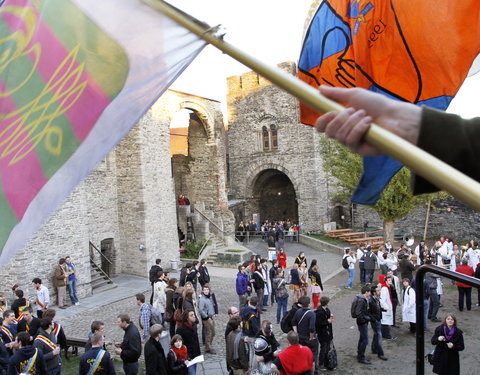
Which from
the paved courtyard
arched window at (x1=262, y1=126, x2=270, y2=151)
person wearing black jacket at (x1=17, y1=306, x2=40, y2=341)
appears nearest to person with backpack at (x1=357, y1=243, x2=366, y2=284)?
the paved courtyard

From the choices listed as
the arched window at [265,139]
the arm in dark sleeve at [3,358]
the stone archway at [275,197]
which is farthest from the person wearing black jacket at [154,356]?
the stone archway at [275,197]

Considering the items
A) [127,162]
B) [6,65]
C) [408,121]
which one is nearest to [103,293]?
[127,162]

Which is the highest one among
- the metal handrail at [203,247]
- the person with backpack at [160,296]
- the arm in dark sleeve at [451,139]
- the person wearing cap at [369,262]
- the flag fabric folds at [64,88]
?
the flag fabric folds at [64,88]

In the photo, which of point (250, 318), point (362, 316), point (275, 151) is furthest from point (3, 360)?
point (275, 151)

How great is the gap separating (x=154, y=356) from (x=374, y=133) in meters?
6.00

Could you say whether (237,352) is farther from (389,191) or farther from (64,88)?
(389,191)

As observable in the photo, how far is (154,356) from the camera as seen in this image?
634 cm

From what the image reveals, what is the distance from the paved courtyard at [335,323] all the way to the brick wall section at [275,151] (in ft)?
34.2

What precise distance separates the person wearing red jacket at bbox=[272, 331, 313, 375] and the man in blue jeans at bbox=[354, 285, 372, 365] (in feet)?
9.16

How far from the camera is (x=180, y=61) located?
2082 mm

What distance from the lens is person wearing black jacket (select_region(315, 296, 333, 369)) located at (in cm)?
831

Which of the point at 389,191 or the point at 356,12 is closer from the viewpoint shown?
the point at 356,12

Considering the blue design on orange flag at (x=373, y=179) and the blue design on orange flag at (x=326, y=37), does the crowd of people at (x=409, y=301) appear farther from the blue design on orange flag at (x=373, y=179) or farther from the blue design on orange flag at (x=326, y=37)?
the blue design on orange flag at (x=326, y=37)

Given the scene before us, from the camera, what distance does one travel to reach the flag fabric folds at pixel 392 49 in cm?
354
